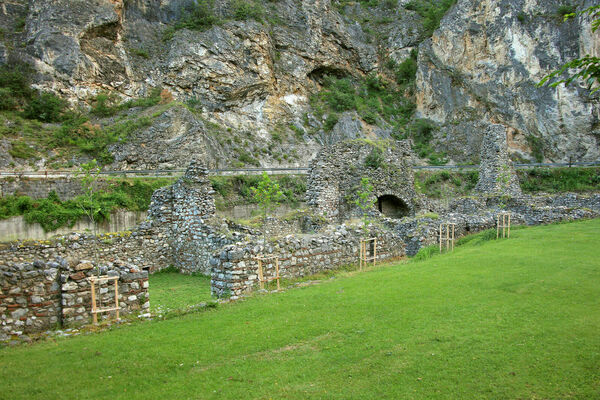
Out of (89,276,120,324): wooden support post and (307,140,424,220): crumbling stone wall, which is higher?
(307,140,424,220): crumbling stone wall

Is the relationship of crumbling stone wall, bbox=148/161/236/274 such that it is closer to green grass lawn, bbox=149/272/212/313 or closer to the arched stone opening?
green grass lawn, bbox=149/272/212/313

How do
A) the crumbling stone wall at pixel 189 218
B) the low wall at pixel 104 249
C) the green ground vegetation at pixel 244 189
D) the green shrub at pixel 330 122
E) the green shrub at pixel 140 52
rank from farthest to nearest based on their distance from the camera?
the green shrub at pixel 330 122 → the green shrub at pixel 140 52 → the green ground vegetation at pixel 244 189 → the crumbling stone wall at pixel 189 218 → the low wall at pixel 104 249

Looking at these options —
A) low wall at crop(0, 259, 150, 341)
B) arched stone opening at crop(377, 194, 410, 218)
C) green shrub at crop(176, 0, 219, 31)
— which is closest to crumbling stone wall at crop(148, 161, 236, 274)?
low wall at crop(0, 259, 150, 341)

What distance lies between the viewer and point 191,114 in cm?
4125

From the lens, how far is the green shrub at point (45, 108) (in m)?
37.3

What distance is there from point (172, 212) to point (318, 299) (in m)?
10.2

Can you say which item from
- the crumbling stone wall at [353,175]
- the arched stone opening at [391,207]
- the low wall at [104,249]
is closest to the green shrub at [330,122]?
the crumbling stone wall at [353,175]

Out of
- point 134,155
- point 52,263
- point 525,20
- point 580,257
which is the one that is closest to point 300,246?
point 52,263

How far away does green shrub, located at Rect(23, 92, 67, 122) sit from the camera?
3731 cm

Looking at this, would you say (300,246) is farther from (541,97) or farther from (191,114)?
(541,97)

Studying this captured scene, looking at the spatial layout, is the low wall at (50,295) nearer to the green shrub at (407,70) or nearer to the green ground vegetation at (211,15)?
the green ground vegetation at (211,15)

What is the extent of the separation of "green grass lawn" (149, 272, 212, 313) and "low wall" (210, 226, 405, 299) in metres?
0.95

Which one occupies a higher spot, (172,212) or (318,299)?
(172,212)

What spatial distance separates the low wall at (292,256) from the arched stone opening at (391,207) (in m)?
9.12
